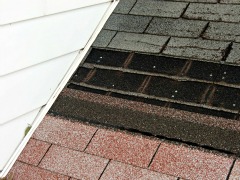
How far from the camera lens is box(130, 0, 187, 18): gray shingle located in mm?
4184

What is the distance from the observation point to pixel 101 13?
8.77ft

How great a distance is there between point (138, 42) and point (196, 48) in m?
0.61

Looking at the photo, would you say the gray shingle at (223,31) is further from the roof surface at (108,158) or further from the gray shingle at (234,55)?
the roof surface at (108,158)

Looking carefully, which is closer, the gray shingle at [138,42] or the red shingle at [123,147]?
the red shingle at [123,147]

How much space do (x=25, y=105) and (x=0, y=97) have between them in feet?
1.00

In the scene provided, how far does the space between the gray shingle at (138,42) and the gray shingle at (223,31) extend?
43cm

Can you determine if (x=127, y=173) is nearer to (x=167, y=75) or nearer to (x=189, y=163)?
(x=189, y=163)

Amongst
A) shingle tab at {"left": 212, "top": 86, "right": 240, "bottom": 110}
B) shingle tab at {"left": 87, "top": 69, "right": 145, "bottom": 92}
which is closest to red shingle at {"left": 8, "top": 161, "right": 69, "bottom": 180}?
shingle tab at {"left": 87, "top": 69, "right": 145, "bottom": 92}

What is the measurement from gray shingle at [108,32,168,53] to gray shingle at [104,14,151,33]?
71mm

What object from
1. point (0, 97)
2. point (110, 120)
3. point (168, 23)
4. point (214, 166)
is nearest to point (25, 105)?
point (0, 97)

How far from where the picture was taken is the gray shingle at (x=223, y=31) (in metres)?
3.70

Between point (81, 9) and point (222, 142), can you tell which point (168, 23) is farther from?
point (81, 9)

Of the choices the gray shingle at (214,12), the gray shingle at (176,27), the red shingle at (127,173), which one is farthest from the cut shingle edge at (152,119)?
the gray shingle at (214,12)

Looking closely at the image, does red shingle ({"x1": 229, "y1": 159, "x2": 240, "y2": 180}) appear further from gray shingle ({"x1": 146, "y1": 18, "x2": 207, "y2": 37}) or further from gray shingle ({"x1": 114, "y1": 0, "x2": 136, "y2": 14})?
gray shingle ({"x1": 114, "y1": 0, "x2": 136, "y2": 14})
